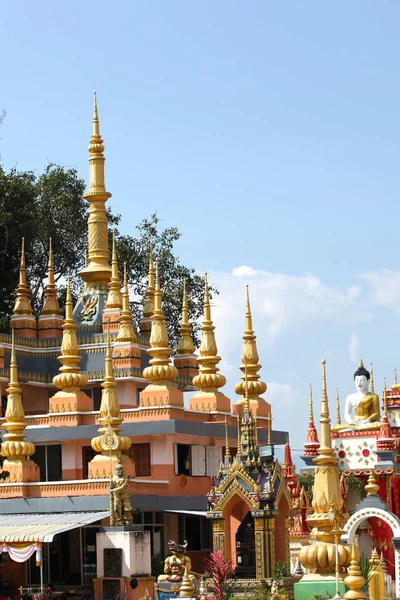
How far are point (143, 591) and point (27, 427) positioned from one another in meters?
9.50

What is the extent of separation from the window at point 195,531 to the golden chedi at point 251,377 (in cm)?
437

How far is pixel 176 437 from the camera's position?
42.8 m

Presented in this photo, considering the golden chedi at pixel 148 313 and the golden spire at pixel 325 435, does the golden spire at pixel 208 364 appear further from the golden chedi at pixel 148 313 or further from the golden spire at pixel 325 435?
the golden spire at pixel 325 435

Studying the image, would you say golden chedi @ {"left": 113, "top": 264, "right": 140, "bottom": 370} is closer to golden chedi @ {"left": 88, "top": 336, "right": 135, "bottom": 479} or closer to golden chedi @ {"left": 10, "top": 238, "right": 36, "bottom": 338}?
golden chedi @ {"left": 88, "top": 336, "right": 135, "bottom": 479}

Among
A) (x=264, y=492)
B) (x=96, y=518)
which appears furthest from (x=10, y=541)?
(x=264, y=492)

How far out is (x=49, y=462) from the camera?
4381 cm

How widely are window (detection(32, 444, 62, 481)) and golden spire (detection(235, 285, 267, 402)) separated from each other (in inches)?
297

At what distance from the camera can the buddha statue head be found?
4116 centimetres

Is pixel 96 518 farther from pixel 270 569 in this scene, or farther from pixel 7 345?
pixel 7 345

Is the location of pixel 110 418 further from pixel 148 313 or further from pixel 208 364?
pixel 148 313

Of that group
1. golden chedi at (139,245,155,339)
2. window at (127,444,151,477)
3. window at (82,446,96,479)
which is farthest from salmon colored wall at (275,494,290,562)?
golden chedi at (139,245,155,339)

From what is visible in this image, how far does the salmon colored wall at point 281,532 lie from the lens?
33062 millimetres

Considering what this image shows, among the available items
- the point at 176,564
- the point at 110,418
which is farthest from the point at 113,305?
the point at 176,564

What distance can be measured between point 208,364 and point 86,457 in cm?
568
